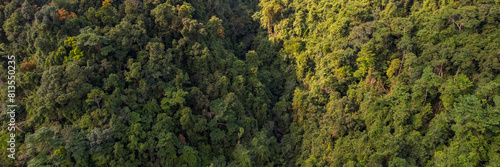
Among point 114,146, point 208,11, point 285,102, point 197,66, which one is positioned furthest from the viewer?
point 208,11

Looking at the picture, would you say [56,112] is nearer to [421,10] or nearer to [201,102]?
[201,102]

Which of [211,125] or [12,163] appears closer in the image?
[12,163]

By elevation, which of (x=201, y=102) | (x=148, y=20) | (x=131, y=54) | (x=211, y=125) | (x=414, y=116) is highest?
(x=148, y=20)

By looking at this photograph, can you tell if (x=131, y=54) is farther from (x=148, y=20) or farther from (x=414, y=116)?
(x=414, y=116)

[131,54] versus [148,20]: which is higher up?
[148,20]

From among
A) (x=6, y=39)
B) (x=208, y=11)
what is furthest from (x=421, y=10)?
(x=6, y=39)

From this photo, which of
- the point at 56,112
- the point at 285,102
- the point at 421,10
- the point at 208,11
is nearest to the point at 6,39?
the point at 56,112

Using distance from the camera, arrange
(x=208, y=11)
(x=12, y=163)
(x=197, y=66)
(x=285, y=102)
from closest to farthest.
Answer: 1. (x=12, y=163)
2. (x=197, y=66)
3. (x=285, y=102)
4. (x=208, y=11)
